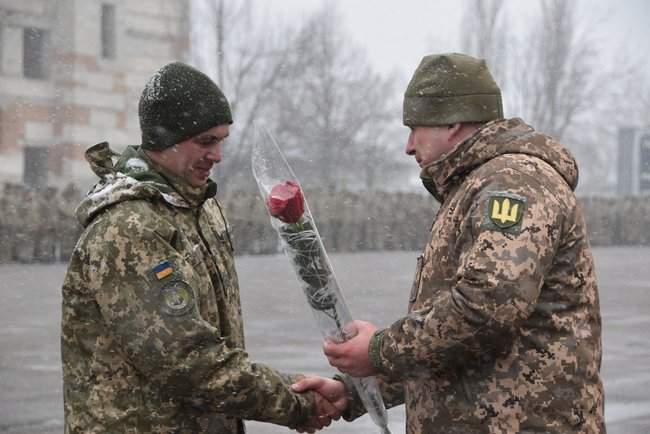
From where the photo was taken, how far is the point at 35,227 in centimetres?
1953

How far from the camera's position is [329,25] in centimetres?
2714

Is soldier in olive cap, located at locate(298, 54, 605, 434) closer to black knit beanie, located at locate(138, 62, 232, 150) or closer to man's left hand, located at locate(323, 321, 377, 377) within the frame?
man's left hand, located at locate(323, 321, 377, 377)

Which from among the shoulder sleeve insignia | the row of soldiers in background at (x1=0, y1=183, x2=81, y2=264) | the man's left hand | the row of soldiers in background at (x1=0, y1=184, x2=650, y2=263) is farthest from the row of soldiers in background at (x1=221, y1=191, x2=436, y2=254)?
the shoulder sleeve insignia

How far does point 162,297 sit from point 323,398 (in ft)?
2.29

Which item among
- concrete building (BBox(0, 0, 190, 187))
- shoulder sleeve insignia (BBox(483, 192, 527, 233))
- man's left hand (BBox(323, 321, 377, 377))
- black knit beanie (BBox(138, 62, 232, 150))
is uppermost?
concrete building (BBox(0, 0, 190, 187))

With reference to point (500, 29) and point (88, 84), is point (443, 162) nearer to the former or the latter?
point (88, 84)

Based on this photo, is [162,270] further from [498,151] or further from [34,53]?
[34,53]

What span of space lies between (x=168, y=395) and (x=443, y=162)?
916 mm

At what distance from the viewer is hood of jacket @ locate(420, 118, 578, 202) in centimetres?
275

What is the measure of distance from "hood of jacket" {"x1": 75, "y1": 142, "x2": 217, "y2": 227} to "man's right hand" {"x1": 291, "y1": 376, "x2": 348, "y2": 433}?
1.98 feet

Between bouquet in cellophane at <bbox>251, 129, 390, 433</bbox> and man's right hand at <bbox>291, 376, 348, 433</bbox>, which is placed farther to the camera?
man's right hand at <bbox>291, 376, 348, 433</bbox>

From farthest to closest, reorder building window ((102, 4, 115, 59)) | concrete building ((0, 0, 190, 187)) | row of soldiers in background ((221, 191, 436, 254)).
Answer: building window ((102, 4, 115, 59)), concrete building ((0, 0, 190, 187)), row of soldiers in background ((221, 191, 436, 254))

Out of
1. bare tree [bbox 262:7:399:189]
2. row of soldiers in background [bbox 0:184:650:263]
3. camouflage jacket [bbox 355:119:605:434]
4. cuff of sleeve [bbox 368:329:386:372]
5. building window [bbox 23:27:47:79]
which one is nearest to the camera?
camouflage jacket [bbox 355:119:605:434]

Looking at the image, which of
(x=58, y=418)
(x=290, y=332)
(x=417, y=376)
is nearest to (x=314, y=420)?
(x=417, y=376)
